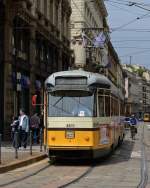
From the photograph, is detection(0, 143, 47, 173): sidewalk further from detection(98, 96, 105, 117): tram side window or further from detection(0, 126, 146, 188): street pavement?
detection(98, 96, 105, 117): tram side window

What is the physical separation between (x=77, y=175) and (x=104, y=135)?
4804 mm

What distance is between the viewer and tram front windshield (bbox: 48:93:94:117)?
2164cm

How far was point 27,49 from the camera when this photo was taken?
39.4 m

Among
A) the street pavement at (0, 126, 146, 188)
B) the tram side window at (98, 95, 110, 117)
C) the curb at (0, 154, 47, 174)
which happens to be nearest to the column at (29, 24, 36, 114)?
the curb at (0, 154, 47, 174)

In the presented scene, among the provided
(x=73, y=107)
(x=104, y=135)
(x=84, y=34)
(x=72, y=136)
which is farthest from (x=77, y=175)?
(x=84, y=34)

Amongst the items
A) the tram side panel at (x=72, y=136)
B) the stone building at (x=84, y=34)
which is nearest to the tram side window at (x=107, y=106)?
the tram side panel at (x=72, y=136)

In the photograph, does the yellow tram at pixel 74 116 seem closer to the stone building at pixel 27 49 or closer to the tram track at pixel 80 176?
the tram track at pixel 80 176

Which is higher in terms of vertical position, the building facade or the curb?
the building facade

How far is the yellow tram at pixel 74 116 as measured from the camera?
842 inches

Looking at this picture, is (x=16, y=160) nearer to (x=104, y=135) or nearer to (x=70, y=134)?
(x=70, y=134)

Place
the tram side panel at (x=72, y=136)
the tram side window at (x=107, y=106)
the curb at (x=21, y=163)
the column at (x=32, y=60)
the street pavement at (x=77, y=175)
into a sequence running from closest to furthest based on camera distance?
the street pavement at (x=77, y=175)
the curb at (x=21, y=163)
the tram side panel at (x=72, y=136)
the tram side window at (x=107, y=106)
the column at (x=32, y=60)

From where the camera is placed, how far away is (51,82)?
72.3 ft

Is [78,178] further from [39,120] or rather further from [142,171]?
[39,120]

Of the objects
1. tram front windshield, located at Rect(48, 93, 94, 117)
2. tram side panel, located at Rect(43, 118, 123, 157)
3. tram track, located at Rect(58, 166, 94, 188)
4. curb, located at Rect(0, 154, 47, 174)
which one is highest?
tram front windshield, located at Rect(48, 93, 94, 117)
